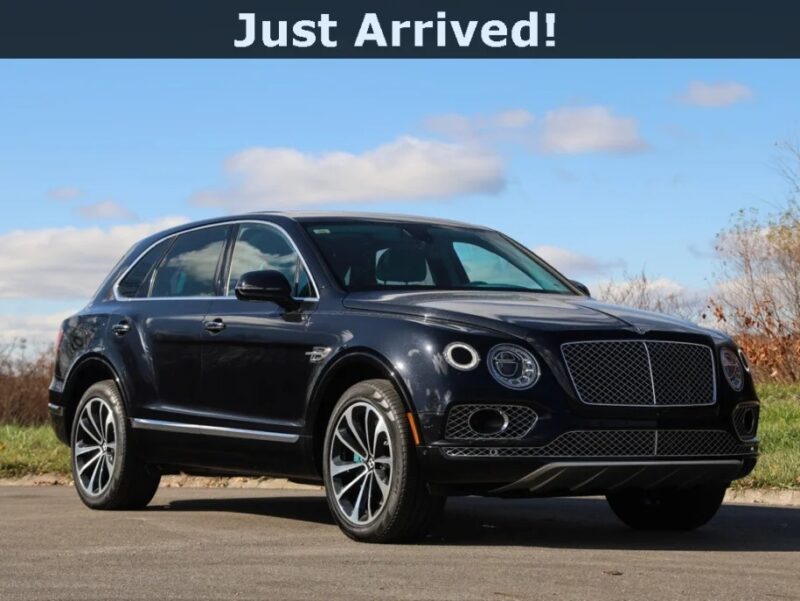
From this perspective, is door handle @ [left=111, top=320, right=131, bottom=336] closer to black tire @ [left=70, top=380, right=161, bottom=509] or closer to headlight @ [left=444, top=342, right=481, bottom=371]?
black tire @ [left=70, top=380, right=161, bottom=509]

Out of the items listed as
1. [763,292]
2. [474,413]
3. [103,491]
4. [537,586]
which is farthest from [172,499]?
[763,292]

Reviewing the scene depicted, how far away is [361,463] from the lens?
8703mm

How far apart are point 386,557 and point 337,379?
1425 millimetres

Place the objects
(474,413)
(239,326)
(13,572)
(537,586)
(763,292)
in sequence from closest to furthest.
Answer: (537,586) → (13,572) → (474,413) → (239,326) → (763,292)

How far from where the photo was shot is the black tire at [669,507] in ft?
31.5

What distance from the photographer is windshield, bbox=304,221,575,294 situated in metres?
9.58

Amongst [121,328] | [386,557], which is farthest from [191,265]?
[386,557]

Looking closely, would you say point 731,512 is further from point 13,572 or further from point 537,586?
point 13,572

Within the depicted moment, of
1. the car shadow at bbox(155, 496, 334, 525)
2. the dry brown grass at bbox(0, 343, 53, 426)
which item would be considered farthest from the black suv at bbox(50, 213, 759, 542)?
the dry brown grass at bbox(0, 343, 53, 426)

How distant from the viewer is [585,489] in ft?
28.1

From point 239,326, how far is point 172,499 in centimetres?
286

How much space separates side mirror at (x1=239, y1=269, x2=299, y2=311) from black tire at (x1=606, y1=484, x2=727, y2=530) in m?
2.32

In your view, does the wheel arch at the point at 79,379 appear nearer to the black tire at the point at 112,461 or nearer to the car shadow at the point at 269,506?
the black tire at the point at 112,461

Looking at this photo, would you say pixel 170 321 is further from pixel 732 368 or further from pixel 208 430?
pixel 732 368
